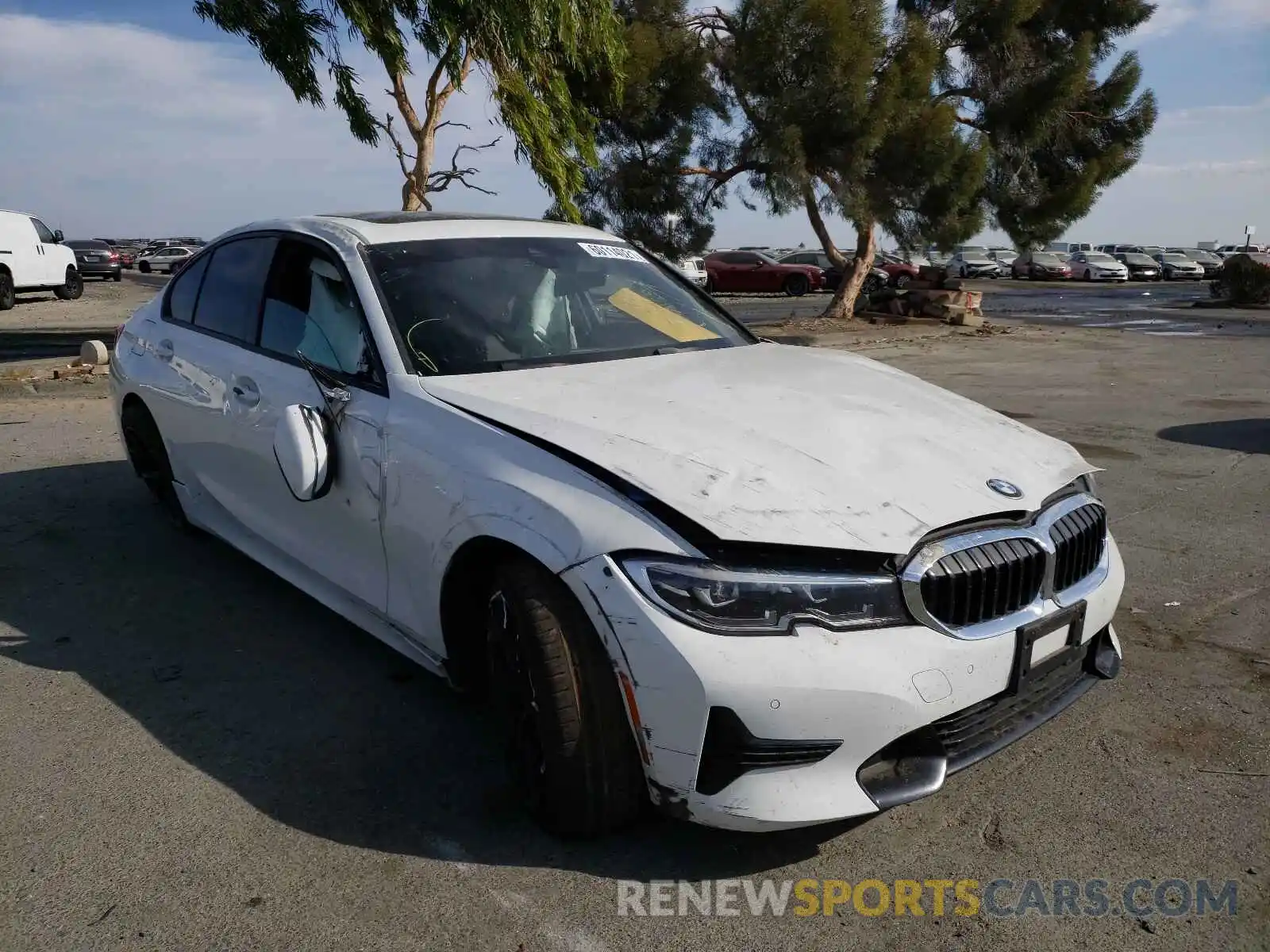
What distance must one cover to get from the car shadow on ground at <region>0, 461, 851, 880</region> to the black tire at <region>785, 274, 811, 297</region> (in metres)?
32.9

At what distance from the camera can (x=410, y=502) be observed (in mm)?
3051

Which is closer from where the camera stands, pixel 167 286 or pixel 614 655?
pixel 614 655

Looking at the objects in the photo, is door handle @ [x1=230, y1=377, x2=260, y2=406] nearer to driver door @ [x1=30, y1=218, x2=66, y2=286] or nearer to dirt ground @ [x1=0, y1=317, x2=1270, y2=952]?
dirt ground @ [x1=0, y1=317, x2=1270, y2=952]

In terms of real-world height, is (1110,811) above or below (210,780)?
above

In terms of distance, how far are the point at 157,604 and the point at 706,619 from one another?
3014 mm

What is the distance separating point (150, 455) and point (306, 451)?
92.5 inches

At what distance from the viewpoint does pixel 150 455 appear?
5.29 metres

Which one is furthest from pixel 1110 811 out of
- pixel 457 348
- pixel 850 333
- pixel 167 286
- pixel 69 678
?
pixel 850 333

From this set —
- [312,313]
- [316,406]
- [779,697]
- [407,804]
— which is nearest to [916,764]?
[779,697]

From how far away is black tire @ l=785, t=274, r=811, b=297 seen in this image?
36.8 meters

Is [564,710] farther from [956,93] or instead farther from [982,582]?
[956,93]

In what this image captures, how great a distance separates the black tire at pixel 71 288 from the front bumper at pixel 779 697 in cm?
2583

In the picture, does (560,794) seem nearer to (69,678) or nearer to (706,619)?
(706,619)

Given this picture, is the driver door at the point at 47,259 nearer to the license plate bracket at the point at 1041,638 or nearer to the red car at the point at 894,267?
the license plate bracket at the point at 1041,638
